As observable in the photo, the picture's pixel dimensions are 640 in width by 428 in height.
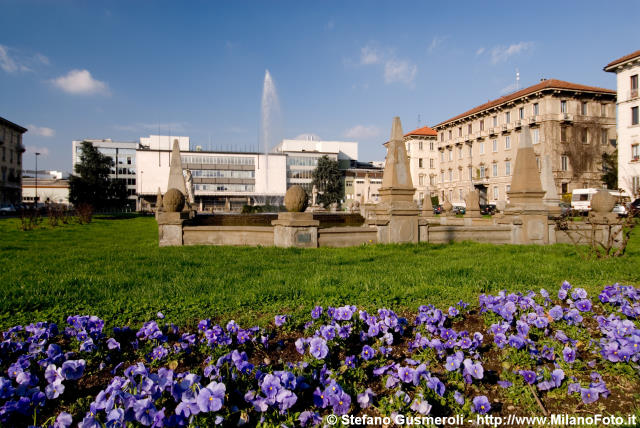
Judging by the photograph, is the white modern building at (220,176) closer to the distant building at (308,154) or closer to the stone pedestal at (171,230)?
the distant building at (308,154)

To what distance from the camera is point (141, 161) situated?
75625 mm

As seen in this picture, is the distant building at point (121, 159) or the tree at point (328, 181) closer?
the tree at point (328, 181)

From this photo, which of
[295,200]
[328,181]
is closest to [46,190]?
[328,181]

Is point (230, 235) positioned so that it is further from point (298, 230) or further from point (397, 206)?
point (397, 206)

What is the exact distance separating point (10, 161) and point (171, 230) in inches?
3022

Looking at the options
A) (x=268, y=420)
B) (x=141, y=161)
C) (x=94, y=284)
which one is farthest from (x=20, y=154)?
(x=268, y=420)

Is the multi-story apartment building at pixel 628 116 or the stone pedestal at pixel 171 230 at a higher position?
the multi-story apartment building at pixel 628 116

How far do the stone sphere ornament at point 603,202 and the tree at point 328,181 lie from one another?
201ft

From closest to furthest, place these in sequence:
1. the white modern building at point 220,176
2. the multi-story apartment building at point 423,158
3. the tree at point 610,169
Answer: the tree at point 610,169, the multi-story apartment building at point 423,158, the white modern building at point 220,176

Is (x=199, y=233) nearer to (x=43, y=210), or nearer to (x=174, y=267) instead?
(x=174, y=267)

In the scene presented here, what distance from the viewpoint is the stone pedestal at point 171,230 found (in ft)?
34.7

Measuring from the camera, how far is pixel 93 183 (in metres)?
57.8

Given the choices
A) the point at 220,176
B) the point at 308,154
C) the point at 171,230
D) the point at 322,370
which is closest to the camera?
the point at 322,370

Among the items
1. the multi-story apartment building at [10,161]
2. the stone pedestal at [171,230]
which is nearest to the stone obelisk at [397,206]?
the stone pedestal at [171,230]
